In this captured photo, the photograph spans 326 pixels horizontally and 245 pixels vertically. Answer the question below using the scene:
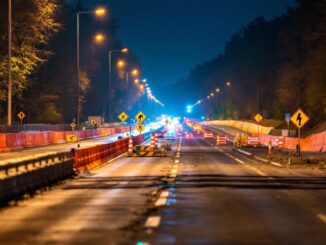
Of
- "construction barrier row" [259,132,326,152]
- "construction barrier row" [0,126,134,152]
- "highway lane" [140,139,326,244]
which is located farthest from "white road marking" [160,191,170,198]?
"construction barrier row" [0,126,134,152]

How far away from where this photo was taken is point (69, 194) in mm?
18422

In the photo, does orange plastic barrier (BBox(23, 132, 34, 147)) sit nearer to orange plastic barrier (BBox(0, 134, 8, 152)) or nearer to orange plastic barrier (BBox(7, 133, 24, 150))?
orange plastic barrier (BBox(7, 133, 24, 150))

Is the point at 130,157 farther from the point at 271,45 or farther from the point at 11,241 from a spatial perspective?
the point at 271,45

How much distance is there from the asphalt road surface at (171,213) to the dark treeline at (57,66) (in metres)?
41.9

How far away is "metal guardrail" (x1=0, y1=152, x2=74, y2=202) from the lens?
16.4 m

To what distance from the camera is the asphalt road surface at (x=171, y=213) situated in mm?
10977

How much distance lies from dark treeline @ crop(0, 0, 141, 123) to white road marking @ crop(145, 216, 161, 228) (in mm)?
48222

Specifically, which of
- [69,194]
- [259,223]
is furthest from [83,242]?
[69,194]

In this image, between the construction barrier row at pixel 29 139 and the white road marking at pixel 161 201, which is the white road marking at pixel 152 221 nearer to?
the white road marking at pixel 161 201

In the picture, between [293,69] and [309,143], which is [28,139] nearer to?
[309,143]

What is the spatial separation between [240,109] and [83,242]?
16542cm

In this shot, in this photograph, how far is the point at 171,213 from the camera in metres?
14.0

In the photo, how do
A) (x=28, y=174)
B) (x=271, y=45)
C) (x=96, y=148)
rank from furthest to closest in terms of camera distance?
(x=271, y=45) → (x=96, y=148) → (x=28, y=174)

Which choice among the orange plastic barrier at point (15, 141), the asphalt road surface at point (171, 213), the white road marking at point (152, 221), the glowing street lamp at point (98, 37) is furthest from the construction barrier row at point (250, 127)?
the white road marking at point (152, 221)
